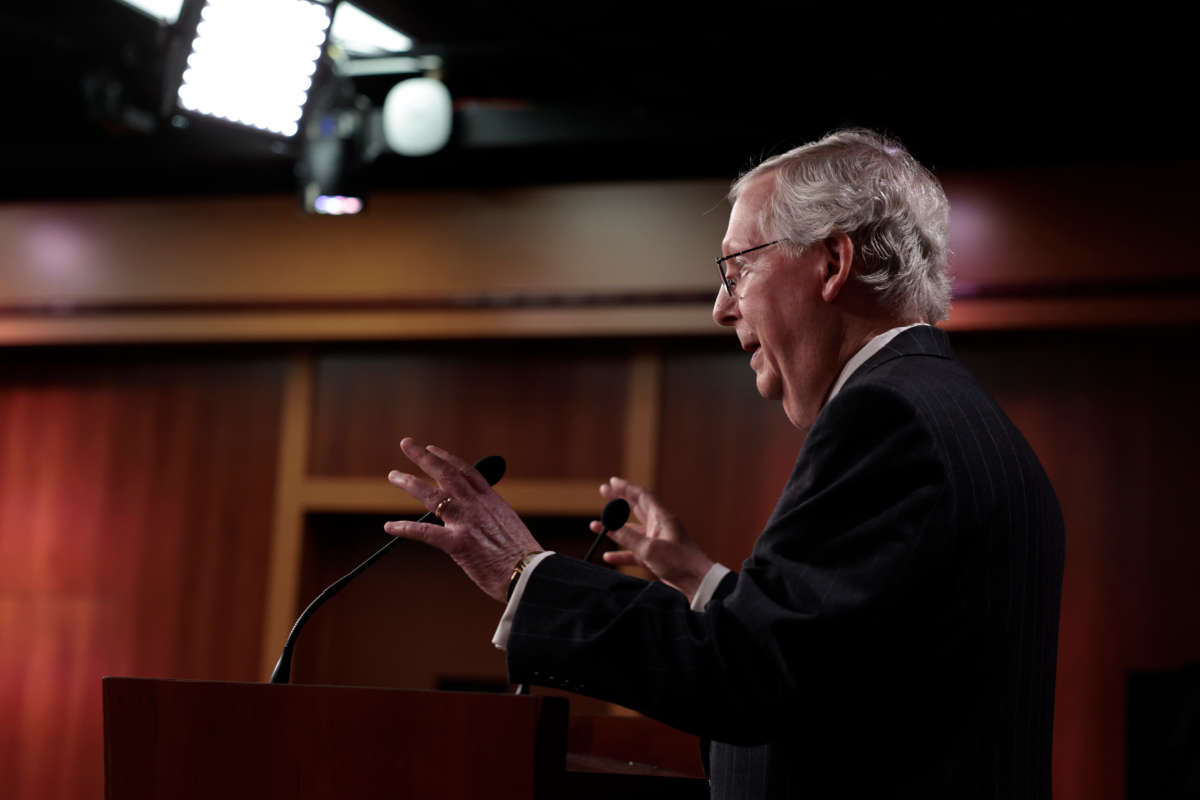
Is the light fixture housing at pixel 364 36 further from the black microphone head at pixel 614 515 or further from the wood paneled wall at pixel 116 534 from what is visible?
the black microphone head at pixel 614 515

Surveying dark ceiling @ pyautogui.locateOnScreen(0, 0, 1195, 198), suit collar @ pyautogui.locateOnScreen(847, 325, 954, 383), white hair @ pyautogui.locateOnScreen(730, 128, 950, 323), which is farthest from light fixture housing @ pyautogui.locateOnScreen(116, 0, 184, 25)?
suit collar @ pyautogui.locateOnScreen(847, 325, 954, 383)

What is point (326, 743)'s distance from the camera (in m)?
1.23

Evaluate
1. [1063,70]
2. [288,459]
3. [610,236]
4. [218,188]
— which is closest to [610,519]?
[1063,70]

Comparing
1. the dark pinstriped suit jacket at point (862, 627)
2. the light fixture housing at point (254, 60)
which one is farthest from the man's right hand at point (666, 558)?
the light fixture housing at point (254, 60)

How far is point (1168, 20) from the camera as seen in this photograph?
2.87 m

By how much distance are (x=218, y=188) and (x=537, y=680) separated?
348 centimetres

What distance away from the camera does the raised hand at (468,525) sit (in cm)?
125

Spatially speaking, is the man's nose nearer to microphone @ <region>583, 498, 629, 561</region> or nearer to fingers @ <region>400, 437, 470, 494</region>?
microphone @ <region>583, 498, 629, 561</region>

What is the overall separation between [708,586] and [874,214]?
1.64 ft

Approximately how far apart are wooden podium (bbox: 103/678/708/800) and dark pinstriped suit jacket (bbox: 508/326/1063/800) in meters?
0.07

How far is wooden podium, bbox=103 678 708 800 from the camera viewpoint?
1.19 meters

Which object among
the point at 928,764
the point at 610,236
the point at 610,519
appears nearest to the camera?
the point at 928,764

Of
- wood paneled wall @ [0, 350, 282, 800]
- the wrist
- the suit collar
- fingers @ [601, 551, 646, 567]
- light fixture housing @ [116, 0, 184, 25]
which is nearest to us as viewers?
the wrist

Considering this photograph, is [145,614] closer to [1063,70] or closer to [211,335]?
[211,335]
